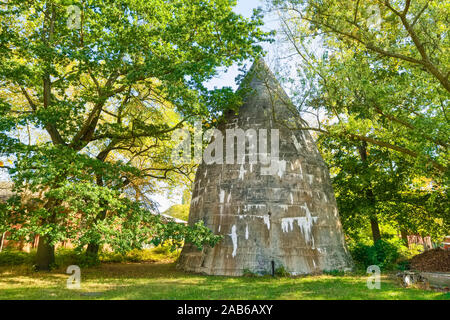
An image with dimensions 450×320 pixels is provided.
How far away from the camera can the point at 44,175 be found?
1069cm

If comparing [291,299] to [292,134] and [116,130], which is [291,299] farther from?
[116,130]

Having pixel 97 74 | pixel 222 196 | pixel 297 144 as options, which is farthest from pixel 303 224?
pixel 97 74

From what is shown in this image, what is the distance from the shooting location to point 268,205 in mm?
13766

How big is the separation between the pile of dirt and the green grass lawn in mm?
4512

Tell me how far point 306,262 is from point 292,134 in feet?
20.3

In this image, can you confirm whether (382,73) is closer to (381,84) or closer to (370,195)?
(381,84)

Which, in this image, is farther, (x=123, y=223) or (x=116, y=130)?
(x=116, y=130)

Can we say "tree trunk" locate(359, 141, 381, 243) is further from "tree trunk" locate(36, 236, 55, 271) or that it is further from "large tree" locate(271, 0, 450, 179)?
"tree trunk" locate(36, 236, 55, 271)

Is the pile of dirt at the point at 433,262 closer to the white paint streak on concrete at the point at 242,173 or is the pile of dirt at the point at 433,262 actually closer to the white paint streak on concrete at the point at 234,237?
the white paint streak on concrete at the point at 234,237

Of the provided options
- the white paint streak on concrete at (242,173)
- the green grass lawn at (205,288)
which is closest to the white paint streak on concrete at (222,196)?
the white paint streak on concrete at (242,173)

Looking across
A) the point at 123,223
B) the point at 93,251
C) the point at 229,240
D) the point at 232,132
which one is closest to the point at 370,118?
the point at 232,132

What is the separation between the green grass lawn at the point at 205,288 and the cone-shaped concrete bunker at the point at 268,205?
3.40ft

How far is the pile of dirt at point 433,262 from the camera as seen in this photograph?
594 inches
